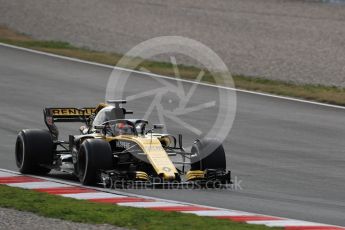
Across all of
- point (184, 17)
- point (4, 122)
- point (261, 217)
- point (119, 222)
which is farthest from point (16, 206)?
point (184, 17)

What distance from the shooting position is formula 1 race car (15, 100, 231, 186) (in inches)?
604

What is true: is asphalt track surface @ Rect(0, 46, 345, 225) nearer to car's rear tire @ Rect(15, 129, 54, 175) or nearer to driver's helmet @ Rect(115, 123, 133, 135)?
car's rear tire @ Rect(15, 129, 54, 175)

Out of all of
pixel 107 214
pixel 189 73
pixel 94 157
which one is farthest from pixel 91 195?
pixel 189 73

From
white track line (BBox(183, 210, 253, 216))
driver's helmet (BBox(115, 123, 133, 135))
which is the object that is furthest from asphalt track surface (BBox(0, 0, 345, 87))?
white track line (BBox(183, 210, 253, 216))

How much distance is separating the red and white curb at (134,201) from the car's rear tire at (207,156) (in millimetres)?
1455

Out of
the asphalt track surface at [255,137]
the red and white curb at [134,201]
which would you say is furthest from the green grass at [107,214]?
the asphalt track surface at [255,137]

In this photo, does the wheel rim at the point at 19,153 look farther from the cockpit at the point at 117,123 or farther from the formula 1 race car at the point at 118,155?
the cockpit at the point at 117,123

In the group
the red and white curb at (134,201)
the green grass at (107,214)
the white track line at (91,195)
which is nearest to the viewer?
the green grass at (107,214)

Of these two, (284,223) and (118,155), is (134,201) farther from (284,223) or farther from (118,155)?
(284,223)

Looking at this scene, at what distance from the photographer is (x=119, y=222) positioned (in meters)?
12.2

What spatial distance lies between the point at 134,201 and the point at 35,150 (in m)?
3.04

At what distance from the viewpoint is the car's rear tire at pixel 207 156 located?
15953 millimetres

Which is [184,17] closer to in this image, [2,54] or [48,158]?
[2,54]

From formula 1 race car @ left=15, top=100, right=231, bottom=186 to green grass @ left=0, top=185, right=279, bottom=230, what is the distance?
1.46m
